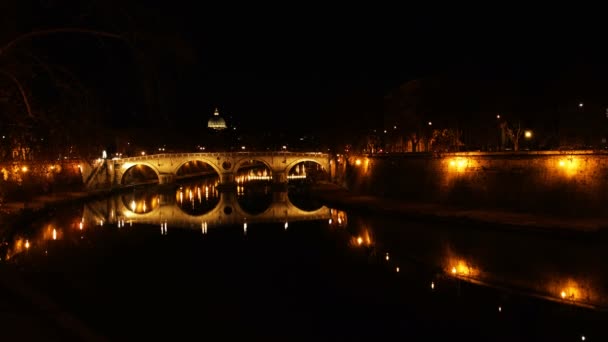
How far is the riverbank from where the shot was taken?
63.1ft

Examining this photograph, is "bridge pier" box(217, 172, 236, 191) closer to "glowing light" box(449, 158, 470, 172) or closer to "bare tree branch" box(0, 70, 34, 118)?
"glowing light" box(449, 158, 470, 172)

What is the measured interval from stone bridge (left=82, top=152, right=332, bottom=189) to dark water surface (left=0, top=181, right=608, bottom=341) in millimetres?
23064

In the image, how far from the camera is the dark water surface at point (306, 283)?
11.0 metres

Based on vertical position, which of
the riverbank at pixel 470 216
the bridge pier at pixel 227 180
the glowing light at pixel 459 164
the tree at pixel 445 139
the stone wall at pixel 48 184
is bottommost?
the riverbank at pixel 470 216

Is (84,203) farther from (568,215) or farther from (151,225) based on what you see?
(568,215)

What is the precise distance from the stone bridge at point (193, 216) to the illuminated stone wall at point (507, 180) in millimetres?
5199

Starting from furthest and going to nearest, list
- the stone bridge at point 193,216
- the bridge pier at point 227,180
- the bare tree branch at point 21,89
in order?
the bridge pier at point 227,180 → the stone bridge at point 193,216 → the bare tree branch at point 21,89

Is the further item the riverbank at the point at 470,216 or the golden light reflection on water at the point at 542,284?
the riverbank at the point at 470,216

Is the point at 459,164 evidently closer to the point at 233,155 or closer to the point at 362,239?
the point at 362,239

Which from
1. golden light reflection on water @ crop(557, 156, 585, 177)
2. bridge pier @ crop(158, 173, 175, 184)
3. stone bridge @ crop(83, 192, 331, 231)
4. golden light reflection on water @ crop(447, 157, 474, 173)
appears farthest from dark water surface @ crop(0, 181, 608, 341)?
bridge pier @ crop(158, 173, 175, 184)

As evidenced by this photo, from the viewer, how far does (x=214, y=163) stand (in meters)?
54.7

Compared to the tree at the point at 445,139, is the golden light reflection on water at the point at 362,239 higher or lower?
lower

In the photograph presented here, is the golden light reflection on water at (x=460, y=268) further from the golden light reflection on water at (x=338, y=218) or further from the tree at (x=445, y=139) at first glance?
the tree at (x=445, y=139)

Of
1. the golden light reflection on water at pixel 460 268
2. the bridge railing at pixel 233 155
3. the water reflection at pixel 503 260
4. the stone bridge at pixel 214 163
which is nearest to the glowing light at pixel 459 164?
the water reflection at pixel 503 260
